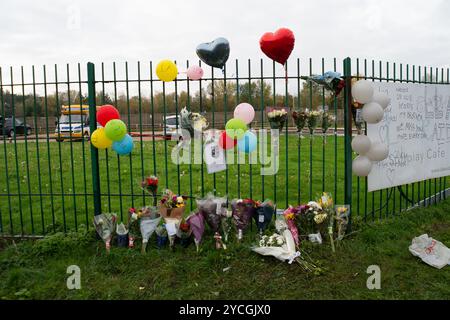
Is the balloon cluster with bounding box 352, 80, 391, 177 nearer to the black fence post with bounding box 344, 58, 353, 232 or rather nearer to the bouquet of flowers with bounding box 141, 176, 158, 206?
the black fence post with bounding box 344, 58, 353, 232

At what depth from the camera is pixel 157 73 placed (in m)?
4.45

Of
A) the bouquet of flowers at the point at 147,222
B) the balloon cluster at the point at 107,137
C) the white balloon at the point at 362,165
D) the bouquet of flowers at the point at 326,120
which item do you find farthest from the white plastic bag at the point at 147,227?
the white balloon at the point at 362,165

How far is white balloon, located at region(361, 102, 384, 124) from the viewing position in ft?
14.7

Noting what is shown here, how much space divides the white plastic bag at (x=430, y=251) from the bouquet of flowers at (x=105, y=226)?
10.8 ft

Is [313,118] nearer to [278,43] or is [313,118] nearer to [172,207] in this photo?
[278,43]

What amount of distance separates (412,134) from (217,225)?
3.10 metres

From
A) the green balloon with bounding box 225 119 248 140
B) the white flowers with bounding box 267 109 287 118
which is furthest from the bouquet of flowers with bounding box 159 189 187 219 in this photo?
the white flowers with bounding box 267 109 287 118

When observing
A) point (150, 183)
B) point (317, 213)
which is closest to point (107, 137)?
point (150, 183)

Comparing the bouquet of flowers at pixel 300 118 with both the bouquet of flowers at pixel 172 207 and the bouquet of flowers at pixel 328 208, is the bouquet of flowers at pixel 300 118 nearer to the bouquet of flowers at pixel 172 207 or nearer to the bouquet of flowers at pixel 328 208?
the bouquet of flowers at pixel 328 208

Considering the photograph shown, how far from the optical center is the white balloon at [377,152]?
466 centimetres

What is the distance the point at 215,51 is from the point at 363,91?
1.71 metres

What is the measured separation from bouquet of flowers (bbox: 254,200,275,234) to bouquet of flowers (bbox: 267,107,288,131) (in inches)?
35.6
